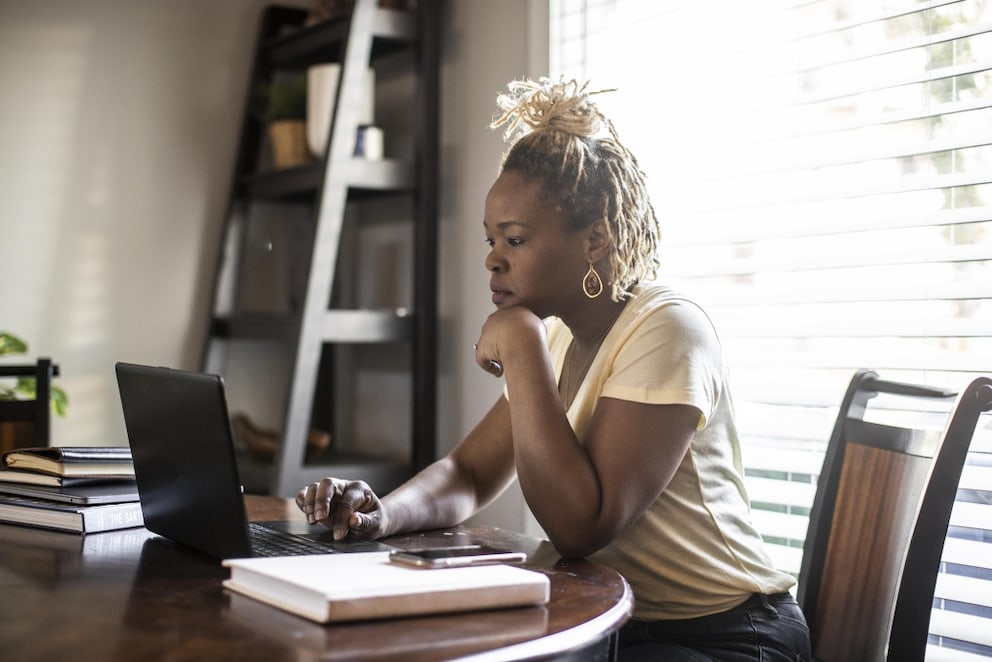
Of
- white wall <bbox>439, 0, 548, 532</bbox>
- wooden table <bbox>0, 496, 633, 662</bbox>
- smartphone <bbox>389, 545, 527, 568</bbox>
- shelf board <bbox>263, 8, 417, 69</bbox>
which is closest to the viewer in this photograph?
wooden table <bbox>0, 496, 633, 662</bbox>

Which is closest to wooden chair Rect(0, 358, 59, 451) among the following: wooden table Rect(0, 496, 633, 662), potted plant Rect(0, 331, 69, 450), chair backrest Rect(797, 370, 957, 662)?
potted plant Rect(0, 331, 69, 450)

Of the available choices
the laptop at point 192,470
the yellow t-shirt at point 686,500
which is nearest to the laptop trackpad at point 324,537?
the laptop at point 192,470

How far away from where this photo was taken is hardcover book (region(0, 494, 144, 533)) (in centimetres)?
136

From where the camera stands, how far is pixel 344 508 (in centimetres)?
139

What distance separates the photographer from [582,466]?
1340 millimetres

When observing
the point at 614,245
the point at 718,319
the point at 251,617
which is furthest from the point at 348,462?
the point at 251,617

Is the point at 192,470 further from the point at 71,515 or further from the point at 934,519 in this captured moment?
the point at 934,519

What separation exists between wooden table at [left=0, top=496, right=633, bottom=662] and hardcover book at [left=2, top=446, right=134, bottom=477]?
0.19 m

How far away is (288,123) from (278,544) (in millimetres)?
1966

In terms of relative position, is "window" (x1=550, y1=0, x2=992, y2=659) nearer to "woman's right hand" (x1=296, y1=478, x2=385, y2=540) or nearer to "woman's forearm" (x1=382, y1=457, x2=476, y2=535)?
"woman's forearm" (x1=382, y1=457, x2=476, y2=535)

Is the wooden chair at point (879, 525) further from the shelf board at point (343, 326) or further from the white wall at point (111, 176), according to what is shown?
the white wall at point (111, 176)

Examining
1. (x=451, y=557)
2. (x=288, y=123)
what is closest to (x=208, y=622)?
(x=451, y=557)

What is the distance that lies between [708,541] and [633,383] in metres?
0.25

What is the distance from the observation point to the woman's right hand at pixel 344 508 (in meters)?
1.37
